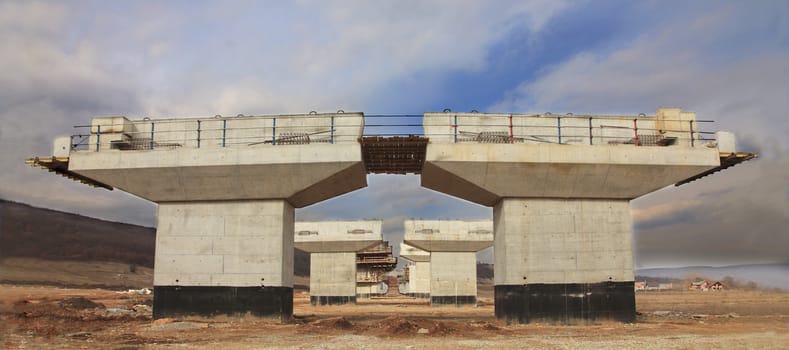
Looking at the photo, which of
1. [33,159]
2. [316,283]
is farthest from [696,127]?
[316,283]

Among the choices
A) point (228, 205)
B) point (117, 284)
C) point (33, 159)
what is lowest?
point (117, 284)

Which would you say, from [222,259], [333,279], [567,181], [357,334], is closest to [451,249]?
[333,279]

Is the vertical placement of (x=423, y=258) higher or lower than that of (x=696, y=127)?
lower

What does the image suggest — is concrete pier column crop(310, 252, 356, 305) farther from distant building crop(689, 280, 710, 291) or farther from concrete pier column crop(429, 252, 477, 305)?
distant building crop(689, 280, 710, 291)

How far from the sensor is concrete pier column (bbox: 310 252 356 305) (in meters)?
50.6

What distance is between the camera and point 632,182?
22.0m

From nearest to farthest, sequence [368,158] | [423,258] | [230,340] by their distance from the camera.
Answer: [230,340], [368,158], [423,258]

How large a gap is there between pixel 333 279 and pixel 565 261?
31502 millimetres

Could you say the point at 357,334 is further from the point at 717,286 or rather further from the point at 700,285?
the point at 700,285

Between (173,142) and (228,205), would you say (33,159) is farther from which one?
(228,205)

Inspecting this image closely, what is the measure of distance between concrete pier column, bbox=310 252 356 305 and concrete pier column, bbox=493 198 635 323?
96.0 ft

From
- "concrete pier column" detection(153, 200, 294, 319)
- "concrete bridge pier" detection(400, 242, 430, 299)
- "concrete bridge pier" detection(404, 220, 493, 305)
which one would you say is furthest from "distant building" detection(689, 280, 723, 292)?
"concrete pier column" detection(153, 200, 294, 319)

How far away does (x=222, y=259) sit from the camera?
22.2 meters

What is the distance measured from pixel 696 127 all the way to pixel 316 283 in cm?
3531
